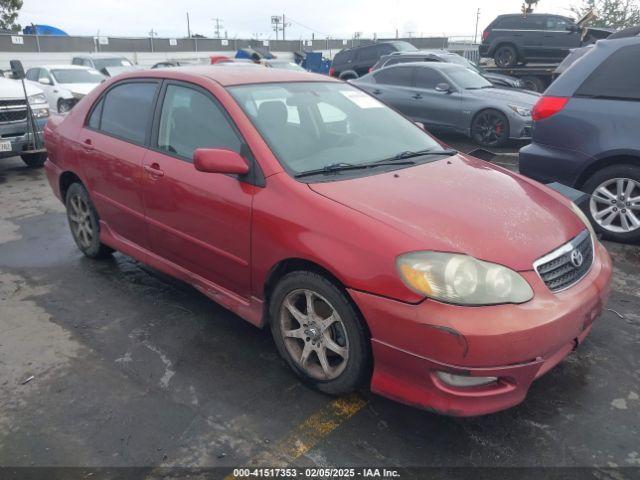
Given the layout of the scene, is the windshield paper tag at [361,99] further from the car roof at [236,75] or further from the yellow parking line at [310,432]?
the yellow parking line at [310,432]

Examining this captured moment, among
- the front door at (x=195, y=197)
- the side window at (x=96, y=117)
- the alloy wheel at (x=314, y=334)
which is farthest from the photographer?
the side window at (x=96, y=117)

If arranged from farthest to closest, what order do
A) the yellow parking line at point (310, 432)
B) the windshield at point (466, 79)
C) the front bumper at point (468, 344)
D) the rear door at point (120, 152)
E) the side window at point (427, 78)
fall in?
the side window at point (427, 78) < the windshield at point (466, 79) < the rear door at point (120, 152) < the yellow parking line at point (310, 432) < the front bumper at point (468, 344)

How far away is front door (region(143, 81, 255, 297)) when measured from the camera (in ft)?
9.76

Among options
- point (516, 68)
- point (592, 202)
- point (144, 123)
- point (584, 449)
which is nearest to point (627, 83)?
point (592, 202)

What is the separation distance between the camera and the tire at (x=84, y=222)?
14.4 ft

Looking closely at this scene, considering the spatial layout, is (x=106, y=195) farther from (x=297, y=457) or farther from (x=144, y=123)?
(x=297, y=457)

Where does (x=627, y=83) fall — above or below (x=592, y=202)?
above

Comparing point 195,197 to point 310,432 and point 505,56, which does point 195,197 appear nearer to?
point 310,432

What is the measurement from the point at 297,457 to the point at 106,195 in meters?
2.62

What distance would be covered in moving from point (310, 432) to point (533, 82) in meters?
15.3

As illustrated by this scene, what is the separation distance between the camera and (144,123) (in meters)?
3.69

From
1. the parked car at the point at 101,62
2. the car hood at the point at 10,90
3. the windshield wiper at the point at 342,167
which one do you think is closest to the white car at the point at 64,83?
the parked car at the point at 101,62

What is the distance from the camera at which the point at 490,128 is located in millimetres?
9383

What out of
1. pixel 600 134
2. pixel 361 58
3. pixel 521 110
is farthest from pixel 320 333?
pixel 361 58
